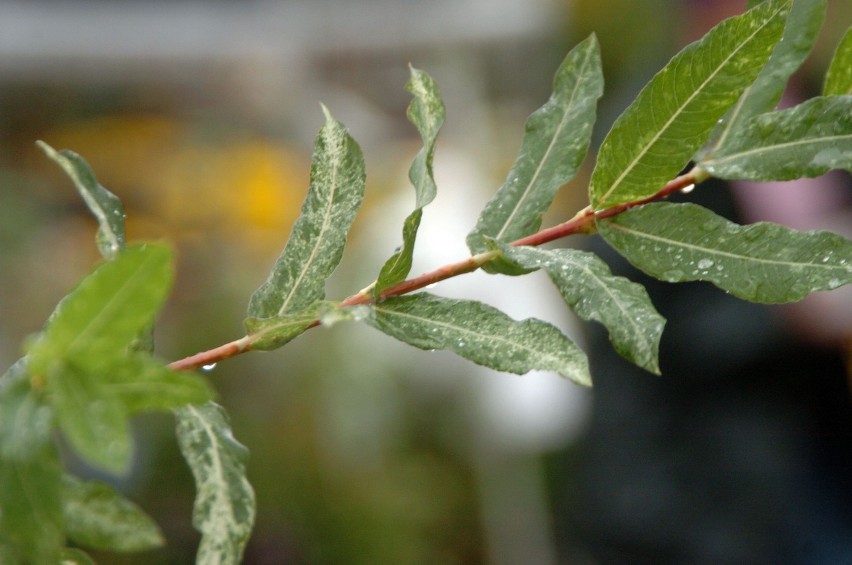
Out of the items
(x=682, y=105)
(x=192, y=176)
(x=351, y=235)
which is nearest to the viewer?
(x=682, y=105)

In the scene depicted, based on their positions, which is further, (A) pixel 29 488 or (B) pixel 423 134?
(B) pixel 423 134

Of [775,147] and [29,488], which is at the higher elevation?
[775,147]

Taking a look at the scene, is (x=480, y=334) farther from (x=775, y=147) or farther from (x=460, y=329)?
(x=775, y=147)

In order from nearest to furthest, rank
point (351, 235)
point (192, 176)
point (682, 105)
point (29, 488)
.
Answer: point (29, 488) < point (682, 105) < point (351, 235) < point (192, 176)

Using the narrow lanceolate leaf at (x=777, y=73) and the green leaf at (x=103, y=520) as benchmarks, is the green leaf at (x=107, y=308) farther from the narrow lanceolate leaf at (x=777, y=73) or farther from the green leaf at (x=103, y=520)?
the narrow lanceolate leaf at (x=777, y=73)

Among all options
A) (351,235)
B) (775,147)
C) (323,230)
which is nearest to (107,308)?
(323,230)

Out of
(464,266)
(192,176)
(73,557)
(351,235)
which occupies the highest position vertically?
(192,176)

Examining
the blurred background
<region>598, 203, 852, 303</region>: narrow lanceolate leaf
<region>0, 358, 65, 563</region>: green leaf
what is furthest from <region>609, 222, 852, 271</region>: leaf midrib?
the blurred background

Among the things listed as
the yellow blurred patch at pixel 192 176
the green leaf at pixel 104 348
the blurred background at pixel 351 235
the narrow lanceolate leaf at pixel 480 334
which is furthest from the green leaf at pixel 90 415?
the yellow blurred patch at pixel 192 176
